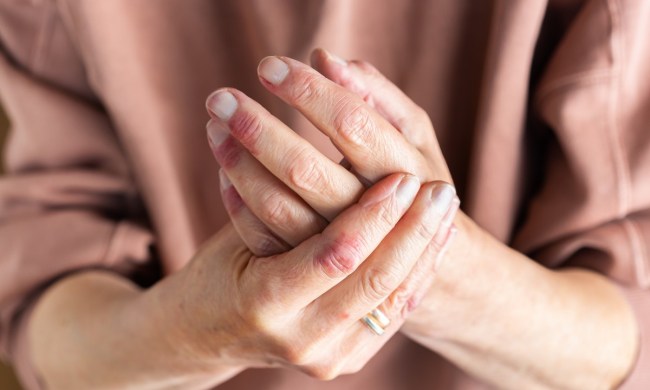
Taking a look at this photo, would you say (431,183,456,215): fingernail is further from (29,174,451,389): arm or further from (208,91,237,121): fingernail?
(208,91,237,121): fingernail

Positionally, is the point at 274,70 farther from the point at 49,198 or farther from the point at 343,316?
the point at 49,198

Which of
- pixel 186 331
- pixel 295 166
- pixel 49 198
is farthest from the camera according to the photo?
pixel 49 198

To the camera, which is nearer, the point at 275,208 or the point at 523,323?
the point at 275,208

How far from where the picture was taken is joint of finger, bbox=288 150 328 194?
0.41m

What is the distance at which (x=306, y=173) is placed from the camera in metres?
0.41

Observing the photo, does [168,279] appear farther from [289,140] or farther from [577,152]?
[577,152]

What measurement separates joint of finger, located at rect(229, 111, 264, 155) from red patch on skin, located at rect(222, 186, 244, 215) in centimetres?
7

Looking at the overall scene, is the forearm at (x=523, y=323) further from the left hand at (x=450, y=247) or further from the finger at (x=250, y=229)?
the finger at (x=250, y=229)

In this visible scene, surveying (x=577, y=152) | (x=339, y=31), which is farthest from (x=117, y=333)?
(x=577, y=152)

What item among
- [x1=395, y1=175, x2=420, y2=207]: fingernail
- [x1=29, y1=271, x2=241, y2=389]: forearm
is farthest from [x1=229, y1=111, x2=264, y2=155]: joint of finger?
[x1=29, y1=271, x2=241, y2=389]: forearm

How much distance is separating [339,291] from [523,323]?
0.20 m

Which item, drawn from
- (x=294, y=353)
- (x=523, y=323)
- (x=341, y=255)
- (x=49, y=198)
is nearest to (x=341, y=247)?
(x=341, y=255)

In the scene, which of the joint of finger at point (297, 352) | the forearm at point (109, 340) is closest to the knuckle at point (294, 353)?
the joint of finger at point (297, 352)

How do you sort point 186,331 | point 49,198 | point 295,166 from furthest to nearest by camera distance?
point 49,198, point 186,331, point 295,166
